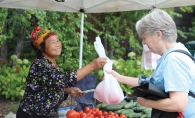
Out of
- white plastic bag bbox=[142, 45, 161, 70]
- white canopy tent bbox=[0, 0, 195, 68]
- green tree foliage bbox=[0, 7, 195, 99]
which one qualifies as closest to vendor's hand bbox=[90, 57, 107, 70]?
white canopy tent bbox=[0, 0, 195, 68]

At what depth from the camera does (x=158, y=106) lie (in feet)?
5.84

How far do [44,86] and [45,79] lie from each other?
9cm

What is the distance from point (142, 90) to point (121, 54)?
6684mm

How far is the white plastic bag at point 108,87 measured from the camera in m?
2.94

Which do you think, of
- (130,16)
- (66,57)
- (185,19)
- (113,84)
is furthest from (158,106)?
(185,19)

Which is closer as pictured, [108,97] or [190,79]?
[190,79]

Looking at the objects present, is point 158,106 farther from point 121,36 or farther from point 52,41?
point 121,36

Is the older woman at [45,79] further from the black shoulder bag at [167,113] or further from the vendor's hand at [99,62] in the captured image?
the black shoulder bag at [167,113]

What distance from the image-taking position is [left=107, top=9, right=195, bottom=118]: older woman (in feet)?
5.61

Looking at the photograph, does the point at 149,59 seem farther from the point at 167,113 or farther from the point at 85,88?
the point at 167,113

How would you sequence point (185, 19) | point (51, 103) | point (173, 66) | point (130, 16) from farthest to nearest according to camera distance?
point (185, 19) → point (130, 16) → point (51, 103) → point (173, 66)

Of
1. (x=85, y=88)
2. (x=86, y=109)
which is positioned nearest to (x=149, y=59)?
(x=85, y=88)

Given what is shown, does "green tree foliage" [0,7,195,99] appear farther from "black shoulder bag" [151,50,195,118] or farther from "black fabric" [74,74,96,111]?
"black shoulder bag" [151,50,195,118]

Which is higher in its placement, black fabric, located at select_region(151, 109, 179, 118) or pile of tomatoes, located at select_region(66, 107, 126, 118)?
black fabric, located at select_region(151, 109, 179, 118)
